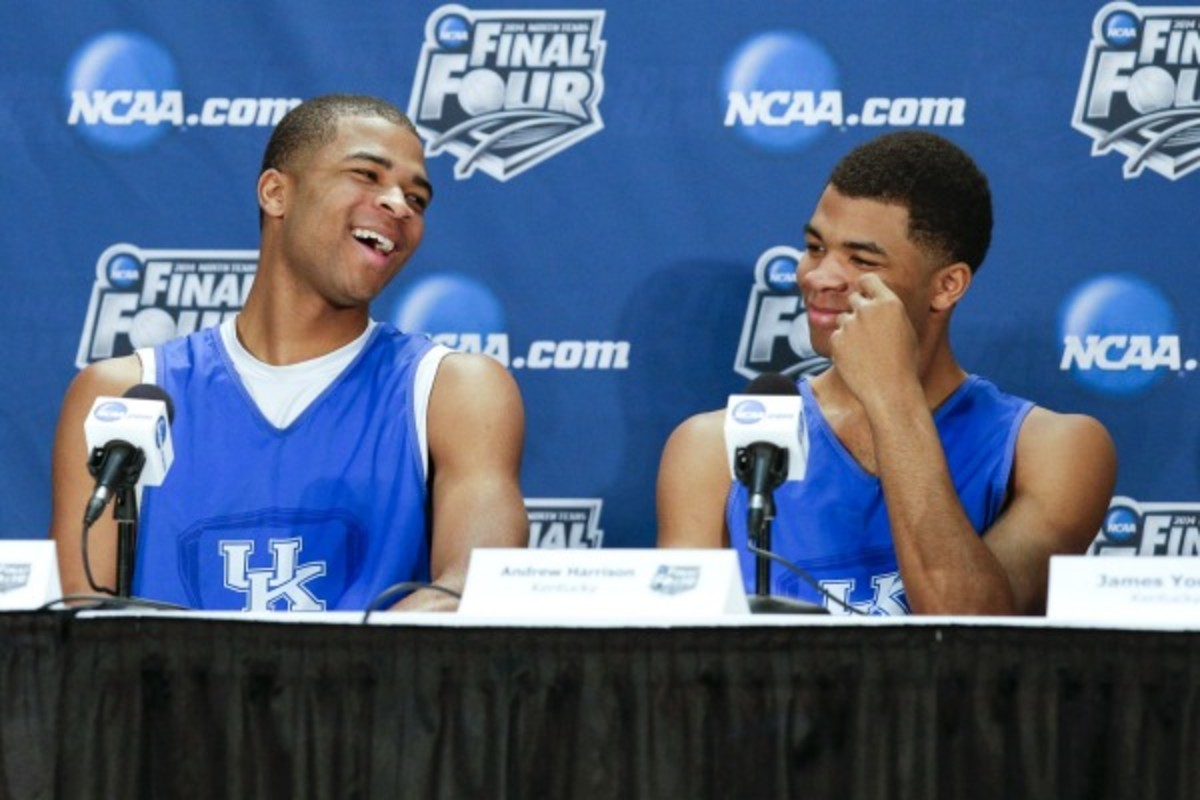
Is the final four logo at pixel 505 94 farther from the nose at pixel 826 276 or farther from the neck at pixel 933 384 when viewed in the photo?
the neck at pixel 933 384

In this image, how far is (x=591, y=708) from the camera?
7.07 feet

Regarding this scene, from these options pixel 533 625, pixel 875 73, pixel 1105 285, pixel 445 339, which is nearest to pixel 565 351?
pixel 445 339

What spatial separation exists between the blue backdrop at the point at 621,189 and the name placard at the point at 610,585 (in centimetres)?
162

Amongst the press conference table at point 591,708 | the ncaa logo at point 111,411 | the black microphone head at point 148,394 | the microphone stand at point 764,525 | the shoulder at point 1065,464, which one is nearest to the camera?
the press conference table at point 591,708

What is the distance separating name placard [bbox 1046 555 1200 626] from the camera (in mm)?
2135

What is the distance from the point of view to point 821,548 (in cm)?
337

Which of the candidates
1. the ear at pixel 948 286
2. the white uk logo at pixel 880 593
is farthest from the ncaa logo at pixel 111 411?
the ear at pixel 948 286

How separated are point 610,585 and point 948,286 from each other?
1.47m

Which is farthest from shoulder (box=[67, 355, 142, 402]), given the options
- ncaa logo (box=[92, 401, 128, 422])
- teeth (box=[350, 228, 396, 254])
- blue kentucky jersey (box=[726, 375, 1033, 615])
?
blue kentucky jersey (box=[726, 375, 1033, 615])

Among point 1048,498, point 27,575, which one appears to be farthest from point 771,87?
point 27,575

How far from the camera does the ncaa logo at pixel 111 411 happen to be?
249 centimetres

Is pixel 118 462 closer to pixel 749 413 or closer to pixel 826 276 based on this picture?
pixel 749 413

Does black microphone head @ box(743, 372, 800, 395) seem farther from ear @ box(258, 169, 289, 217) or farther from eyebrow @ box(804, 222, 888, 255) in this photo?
ear @ box(258, 169, 289, 217)

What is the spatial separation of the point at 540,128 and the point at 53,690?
1.92 meters
